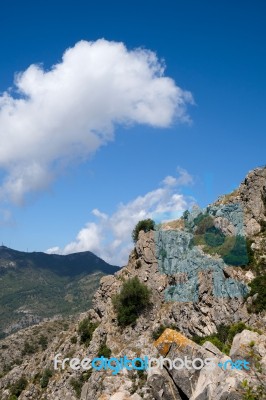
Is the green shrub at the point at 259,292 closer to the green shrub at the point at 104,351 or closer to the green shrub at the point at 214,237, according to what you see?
the green shrub at the point at 214,237

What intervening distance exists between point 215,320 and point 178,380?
3449 centimetres

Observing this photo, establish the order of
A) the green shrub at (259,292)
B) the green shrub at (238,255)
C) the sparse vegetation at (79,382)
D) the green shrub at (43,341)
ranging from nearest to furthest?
1. the green shrub at (259,292)
2. the sparse vegetation at (79,382)
3. the green shrub at (238,255)
4. the green shrub at (43,341)

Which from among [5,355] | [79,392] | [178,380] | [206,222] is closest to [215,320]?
[206,222]

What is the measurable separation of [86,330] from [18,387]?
1810 cm

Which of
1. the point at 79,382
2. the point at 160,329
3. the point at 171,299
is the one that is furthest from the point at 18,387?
the point at 171,299

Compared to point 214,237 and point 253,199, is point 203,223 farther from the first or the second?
→ point 253,199

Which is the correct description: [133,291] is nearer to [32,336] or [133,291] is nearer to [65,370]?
[65,370]

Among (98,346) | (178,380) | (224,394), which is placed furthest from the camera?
(98,346)

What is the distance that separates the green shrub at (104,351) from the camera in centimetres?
5231

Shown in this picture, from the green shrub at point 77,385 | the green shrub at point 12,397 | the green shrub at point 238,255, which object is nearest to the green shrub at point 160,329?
the green shrub at point 238,255

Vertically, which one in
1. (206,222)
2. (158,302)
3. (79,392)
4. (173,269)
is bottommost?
(79,392)

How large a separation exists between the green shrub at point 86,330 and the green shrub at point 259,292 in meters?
26.1

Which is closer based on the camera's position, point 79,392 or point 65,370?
point 79,392

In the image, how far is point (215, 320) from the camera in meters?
48.2
